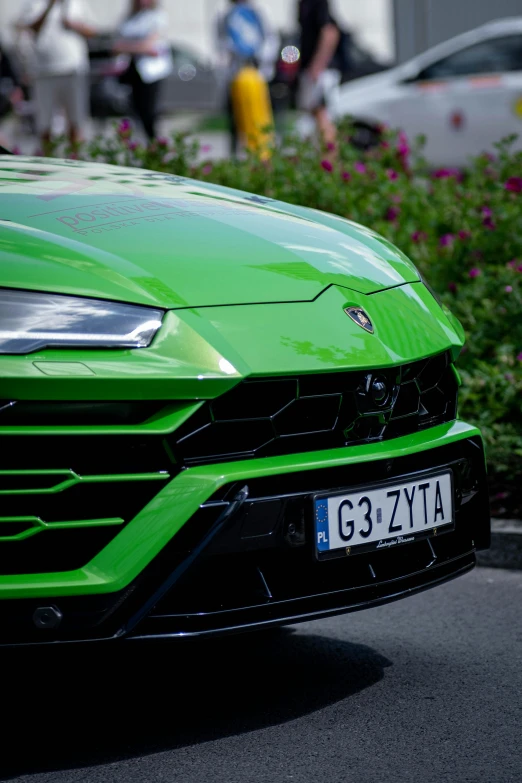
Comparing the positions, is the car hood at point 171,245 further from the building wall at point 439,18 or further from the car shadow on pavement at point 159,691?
the building wall at point 439,18

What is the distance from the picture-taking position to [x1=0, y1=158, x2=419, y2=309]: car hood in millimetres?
2787

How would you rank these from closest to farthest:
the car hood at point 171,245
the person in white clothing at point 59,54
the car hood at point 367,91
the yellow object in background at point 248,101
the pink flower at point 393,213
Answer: the car hood at point 171,245, the pink flower at point 393,213, the person in white clothing at point 59,54, the yellow object in background at point 248,101, the car hood at point 367,91

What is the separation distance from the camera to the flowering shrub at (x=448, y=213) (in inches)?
188

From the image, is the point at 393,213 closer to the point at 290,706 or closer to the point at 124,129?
the point at 124,129

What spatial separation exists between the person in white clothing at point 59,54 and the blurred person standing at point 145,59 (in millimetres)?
340

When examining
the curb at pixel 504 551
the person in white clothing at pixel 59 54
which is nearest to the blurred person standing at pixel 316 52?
the person in white clothing at pixel 59 54

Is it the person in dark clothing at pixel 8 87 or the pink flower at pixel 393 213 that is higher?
the person in dark clothing at pixel 8 87

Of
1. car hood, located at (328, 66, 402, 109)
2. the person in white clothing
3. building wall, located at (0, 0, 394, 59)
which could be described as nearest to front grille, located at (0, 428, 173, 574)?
the person in white clothing

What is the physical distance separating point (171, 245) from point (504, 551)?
184 centimetres

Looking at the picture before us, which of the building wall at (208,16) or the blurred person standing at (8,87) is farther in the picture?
the building wall at (208,16)

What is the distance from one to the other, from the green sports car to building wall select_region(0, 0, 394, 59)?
31.7 meters

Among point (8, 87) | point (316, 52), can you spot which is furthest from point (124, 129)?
point (8, 87)

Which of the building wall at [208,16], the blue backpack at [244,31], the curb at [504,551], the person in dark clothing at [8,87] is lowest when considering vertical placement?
the curb at [504,551]

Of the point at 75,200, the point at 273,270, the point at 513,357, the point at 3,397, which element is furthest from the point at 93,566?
the point at 513,357
